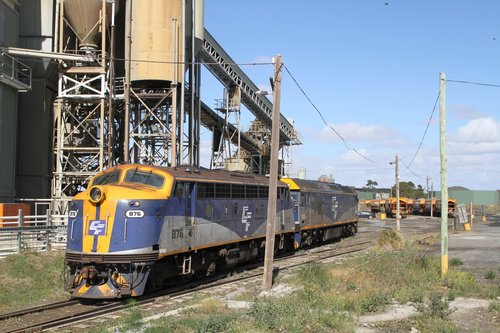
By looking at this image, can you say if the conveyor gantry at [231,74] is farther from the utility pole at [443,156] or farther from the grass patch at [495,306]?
the grass patch at [495,306]

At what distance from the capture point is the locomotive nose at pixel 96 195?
1341 centimetres

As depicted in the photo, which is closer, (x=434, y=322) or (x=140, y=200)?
(x=434, y=322)

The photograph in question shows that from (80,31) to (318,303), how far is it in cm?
2561

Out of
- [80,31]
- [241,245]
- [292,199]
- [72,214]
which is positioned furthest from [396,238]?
[80,31]

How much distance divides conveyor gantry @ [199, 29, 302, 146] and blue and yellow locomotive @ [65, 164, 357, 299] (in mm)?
16188

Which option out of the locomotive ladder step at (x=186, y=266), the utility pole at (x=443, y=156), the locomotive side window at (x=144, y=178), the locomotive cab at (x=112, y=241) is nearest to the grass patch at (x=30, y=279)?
the locomotive cab at (x=112, y=241)

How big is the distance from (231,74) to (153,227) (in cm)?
3349

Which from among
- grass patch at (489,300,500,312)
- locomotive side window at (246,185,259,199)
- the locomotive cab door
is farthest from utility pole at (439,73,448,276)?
the locomotive cab door

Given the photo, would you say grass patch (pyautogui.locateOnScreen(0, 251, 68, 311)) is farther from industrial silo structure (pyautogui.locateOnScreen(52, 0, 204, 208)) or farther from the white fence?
industrial silo structure (pyautogui.locateOnScreen(52, 0, 204, 208))

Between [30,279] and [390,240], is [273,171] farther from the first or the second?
[390,240]

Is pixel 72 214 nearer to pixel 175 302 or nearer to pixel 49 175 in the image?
pixel 175 302

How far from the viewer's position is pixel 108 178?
1498 centimetres

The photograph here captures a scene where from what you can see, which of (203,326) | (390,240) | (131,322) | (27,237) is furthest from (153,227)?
(390,240)

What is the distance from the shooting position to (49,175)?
3322 centimetres
